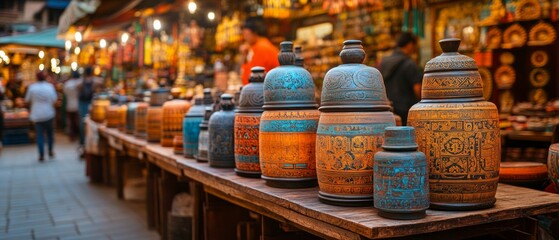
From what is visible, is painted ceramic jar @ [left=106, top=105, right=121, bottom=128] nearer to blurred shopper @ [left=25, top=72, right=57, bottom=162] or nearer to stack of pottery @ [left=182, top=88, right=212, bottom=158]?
stack of pottery @ [left=182, top=88, right=212, bottom=158]

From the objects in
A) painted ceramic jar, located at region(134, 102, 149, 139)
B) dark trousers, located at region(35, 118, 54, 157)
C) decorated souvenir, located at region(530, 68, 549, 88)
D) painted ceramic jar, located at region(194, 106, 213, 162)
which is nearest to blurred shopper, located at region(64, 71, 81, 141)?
dark trousers, located at region(35, 118, 54, 157)

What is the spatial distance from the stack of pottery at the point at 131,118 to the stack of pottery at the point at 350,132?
3791 mm

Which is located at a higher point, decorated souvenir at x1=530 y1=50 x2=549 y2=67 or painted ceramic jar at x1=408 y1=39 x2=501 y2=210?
decorated souvenir at x1=530 y1=50 x2=549 y2=67

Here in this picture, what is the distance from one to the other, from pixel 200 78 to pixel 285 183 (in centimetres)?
792

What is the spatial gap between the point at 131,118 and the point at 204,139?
100 inches

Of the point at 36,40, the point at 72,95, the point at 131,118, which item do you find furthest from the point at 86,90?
the point at 131,118

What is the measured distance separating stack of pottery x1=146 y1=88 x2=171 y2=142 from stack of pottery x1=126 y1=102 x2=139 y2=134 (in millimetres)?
768

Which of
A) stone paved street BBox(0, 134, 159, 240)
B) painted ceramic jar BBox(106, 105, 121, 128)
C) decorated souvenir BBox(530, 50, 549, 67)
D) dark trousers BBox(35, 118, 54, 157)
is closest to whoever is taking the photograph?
stone paved street BBox(0, 134, 159, 240)

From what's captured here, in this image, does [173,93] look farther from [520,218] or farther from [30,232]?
[520,218]

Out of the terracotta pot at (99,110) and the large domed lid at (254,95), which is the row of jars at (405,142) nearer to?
the large domed lid at (254,95)

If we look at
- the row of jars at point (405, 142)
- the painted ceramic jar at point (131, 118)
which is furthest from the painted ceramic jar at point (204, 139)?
the painted ceramic jar at point (131, 118)

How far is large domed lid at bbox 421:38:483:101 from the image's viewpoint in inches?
77.0

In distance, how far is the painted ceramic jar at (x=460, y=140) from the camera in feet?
6.24

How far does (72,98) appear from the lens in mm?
13039
